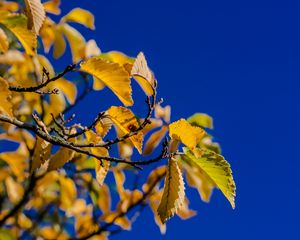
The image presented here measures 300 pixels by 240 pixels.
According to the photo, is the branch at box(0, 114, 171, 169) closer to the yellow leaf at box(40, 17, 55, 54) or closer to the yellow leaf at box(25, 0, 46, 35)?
the yellow leaf at box(25, 0, 46, 35)

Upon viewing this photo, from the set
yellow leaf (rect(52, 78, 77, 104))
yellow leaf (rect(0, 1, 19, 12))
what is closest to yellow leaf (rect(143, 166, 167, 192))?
yellow leaf (rect(52, 78, 77, 104))

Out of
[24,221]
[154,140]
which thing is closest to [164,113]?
[154,140]

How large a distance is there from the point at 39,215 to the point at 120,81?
6.74ft

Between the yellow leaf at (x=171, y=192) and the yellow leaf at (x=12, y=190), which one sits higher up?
the yellow leaf at (x=12, y=190)

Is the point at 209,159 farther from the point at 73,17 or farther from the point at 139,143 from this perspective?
the point at 73,17

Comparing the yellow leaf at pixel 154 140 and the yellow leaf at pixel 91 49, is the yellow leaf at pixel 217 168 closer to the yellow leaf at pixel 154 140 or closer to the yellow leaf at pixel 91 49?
the yellow leaf at pixel 91 49

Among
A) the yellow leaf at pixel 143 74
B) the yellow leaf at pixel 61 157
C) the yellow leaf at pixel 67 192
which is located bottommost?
the yellow leaf at pixel 61 157

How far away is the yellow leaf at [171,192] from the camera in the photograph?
3.37 feet

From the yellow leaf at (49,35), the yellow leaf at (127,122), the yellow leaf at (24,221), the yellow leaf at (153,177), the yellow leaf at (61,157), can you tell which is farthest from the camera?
the yellow leaf at (24,221)

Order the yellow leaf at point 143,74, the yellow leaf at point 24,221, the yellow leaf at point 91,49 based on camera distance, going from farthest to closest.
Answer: the yellow leaf at point 24,221 < the yellow leaf at point 91,49 < the yellow leaf at point 143,74

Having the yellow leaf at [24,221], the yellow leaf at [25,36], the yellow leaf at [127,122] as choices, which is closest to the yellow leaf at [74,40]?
the yellow leaf at [25,36]

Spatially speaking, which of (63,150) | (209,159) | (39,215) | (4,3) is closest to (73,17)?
(4,3)

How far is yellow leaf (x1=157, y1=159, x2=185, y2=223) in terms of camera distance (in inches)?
40.5

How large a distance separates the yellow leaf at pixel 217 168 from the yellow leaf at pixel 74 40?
0.96 metres
